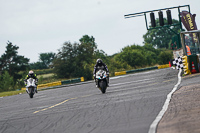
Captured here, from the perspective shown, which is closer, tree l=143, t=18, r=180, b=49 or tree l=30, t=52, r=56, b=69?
tree l=143, t=18, r=180, b=49

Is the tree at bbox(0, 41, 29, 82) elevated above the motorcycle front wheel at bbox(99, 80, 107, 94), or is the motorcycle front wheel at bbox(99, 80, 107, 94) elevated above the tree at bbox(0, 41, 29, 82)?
the tree at bbox(0, 41, 29, 82)

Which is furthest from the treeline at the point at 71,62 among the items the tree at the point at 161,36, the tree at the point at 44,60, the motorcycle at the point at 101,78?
the tree at the point at 44,60

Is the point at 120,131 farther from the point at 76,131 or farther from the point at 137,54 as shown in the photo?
the point at 137,54

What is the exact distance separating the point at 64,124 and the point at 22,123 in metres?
1.74

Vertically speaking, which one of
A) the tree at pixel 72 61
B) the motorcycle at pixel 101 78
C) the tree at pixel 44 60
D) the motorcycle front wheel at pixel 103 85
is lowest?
the motorcycle front wheel at pixel 103 85

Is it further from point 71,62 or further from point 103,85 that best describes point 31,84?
point 71,62

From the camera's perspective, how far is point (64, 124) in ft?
27.0

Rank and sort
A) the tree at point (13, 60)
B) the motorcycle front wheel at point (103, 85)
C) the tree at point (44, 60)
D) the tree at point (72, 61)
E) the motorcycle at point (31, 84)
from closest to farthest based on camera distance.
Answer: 1. the motorcycle front wheel at point (103, 85)
2. the motorcycle at point (31, 84)
3. the tree at point (72, 61)
4. the tree at point (13, 60)
5. the tree at point (44, 60)

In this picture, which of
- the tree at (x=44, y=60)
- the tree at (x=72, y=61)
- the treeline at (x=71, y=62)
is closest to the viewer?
the treeline at (x=71, y=62)

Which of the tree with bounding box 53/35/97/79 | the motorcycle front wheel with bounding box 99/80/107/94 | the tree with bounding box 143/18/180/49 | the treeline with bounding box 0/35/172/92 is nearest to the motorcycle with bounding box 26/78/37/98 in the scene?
the motorcycle front wheel with bounding box 99/80/107/94

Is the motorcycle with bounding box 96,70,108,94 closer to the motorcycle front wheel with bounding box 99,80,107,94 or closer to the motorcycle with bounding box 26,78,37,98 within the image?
the motorcycle front wheel with bounding box 99,80,107,94

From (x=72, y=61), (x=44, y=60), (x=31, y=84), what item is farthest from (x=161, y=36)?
(x=31, y=84)

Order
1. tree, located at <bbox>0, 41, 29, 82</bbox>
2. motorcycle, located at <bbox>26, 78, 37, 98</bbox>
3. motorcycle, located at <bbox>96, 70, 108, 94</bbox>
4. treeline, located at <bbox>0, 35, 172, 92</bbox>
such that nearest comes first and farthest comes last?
motorcycle, located at <bbox>96, 70, 108, 94</bbox>
motorcycle, located at <bbox>26, 78, 37, 98</bbox>
treeline, located at <bbox>0, 35, 172, 92</bbox>
tree, located at <bbox>0, 41, 29, 82</bbox>

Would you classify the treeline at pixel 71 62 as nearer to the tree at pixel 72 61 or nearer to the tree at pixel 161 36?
the tree at pixel 72 61
